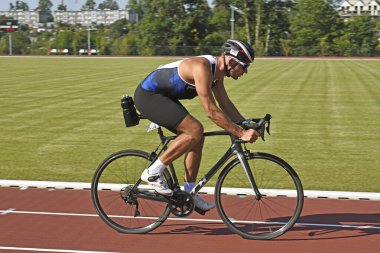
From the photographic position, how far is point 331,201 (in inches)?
268

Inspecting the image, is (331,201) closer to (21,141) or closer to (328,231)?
(328,231)

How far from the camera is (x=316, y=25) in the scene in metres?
89.8

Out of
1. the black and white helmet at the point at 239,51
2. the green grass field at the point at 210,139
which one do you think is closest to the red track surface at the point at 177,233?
the green grass field at the point at 210,139

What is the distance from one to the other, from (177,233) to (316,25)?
8767cm

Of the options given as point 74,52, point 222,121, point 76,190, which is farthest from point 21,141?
point 74,52

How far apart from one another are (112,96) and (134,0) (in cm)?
12633

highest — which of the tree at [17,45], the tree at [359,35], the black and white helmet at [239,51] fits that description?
the black and white helmet at [239,51]

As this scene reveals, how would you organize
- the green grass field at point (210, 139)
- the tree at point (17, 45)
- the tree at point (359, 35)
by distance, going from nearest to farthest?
1. the green grass field at point (210, 139)
2. the tree at point (359, 35)
3. the tree at point (17, 45)

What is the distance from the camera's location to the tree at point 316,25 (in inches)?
3474

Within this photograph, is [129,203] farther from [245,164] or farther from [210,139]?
[210,139]

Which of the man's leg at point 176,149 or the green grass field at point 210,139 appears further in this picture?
the green grass field at point 210,139

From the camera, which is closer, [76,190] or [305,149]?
[76,190]

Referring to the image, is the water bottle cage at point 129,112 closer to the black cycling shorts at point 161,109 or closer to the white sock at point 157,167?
the black cycling shorts at point 161,109

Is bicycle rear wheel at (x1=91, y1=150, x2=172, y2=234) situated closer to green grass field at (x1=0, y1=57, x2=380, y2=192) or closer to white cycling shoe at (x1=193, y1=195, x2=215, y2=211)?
white cycling shoe at (x1=193, y1=195, x2=215, y2=211)
